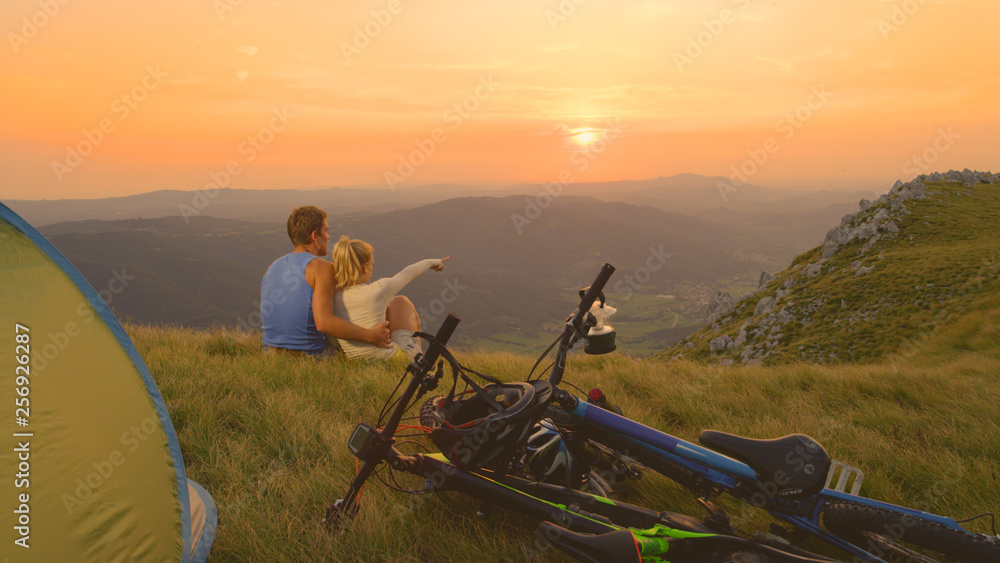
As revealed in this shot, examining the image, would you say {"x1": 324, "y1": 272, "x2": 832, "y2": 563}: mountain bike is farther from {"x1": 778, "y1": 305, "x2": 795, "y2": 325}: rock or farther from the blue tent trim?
{"x1": 778, "y1": 305, "x2": 795, "y2": 325}: rock

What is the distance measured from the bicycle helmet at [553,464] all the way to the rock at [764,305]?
31.8 m

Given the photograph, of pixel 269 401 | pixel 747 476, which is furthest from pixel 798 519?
pixel 269 401

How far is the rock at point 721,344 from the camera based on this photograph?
27016 mm

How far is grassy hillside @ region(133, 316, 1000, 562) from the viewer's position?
2.71 metres

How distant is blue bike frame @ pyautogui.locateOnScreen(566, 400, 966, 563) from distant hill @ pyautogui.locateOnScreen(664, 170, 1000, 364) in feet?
48.9

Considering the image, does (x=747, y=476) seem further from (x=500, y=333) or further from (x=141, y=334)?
(x=500, y=333)

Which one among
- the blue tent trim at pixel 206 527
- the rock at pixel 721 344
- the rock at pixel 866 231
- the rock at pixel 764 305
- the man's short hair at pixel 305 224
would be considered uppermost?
the rock at pixel 866 231

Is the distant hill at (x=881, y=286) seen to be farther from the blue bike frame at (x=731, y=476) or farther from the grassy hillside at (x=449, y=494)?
the blue bike frame at (x=731, y=476)

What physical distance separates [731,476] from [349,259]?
4186mm

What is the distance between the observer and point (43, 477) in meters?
2.17

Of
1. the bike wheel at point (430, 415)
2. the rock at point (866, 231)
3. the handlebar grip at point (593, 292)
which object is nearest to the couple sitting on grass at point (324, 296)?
the bike wheel at point (430, 415)

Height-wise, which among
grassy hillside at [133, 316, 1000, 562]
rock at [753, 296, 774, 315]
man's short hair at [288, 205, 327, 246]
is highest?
rock at [753, 296, 774, 315]

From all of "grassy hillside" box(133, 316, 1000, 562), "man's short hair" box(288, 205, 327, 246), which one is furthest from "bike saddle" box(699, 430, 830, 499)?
"man's short hair" box(288, 205, 327, 246)

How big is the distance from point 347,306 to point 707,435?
160 inches
